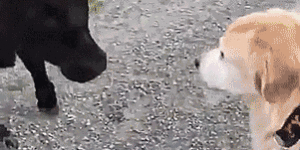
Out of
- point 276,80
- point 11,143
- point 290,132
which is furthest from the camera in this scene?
point 11,143

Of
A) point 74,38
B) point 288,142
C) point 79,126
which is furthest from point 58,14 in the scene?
point 288,142

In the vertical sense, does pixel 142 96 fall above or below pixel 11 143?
above

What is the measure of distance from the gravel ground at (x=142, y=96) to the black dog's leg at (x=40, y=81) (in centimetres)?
2

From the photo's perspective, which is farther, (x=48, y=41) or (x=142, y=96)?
(x=142, y=96)

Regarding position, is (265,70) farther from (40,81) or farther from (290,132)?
(40,81)

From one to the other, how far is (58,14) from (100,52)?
159 mm

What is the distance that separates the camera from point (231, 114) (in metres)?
0.90

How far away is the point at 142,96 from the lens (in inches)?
34.8

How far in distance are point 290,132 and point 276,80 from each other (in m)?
0.26

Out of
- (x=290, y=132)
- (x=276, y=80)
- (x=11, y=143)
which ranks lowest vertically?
(x=11, y=143)

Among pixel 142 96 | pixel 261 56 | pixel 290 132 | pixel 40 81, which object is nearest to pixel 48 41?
pixel 40 81

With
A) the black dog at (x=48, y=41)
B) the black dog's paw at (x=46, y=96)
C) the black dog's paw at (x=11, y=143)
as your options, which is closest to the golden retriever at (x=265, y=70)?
the black dog at (x=48, y=41)

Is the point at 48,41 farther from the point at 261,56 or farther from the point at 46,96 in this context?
the point at 261,56

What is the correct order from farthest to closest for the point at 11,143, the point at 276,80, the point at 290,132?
the point at 11,143
the point at 290,132
the point at 276,80
